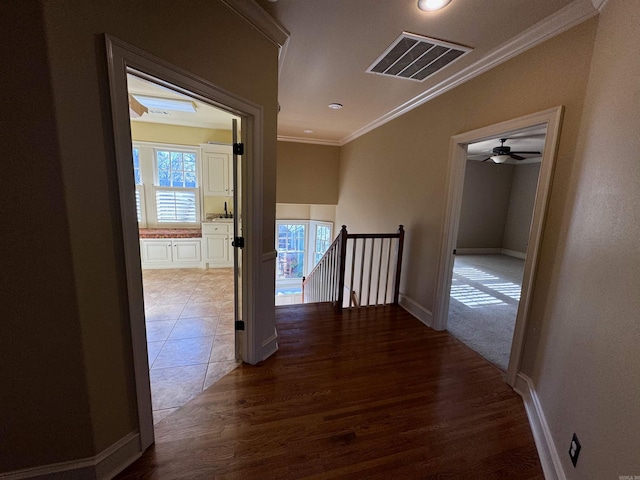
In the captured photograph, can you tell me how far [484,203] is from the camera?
7.79m

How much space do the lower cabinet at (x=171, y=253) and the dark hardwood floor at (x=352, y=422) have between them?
3.40 meters

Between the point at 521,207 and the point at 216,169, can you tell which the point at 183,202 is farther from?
the point at 521,207

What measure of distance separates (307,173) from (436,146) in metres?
3.52

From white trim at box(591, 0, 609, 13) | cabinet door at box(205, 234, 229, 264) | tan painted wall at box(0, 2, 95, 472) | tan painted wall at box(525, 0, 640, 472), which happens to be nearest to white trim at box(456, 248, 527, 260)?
cabinet door at box(205, 234, 229, 264)

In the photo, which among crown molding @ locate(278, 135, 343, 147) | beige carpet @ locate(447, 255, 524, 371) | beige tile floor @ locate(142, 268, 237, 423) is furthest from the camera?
crown molding @ locate(278, 135, 343, 147)

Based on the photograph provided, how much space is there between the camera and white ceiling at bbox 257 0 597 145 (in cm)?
168

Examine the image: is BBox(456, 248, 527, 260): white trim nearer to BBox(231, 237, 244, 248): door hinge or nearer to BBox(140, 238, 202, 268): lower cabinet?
BBox(140, 238, 202, 268): lower cabinet

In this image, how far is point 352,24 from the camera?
6.14ft

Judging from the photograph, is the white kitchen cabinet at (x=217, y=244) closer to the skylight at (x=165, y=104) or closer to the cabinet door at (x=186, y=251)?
the cabinet door at (x=186, y=251)

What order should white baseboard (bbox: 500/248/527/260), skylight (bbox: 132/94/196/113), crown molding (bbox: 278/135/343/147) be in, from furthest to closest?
white baseboard (bbox: 500/248/527/260) → crown molding (bbox: 278/135/343/147) → skylight (bbox: 132/94/196/113)

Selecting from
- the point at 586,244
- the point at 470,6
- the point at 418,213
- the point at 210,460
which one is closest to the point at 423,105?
the point at 418,213

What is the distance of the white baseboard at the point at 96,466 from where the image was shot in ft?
3.95

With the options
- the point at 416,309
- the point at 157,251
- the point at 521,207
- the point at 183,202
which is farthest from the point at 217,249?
the point at 521,207

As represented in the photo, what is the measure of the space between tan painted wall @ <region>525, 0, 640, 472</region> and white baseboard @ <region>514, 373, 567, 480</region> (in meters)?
0.06
